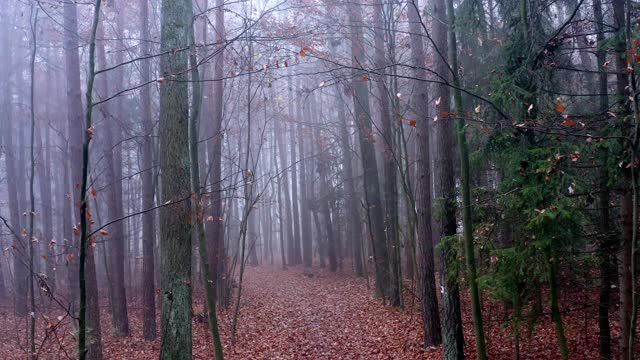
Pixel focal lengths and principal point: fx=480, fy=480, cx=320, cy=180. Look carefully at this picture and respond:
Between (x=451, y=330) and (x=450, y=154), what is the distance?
295 cm

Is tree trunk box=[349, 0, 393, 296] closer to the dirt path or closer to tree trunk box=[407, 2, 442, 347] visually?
the dirt path

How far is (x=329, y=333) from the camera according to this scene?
11547mm

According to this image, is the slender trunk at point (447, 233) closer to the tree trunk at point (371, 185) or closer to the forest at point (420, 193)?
the forest at point (420, 193)

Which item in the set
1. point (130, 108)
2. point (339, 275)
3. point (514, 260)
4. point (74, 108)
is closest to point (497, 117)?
point (514, 260)

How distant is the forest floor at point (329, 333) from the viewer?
928 centimetres

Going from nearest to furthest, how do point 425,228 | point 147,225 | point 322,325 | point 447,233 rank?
point 447,233 < point 425,228 < point 147,225 < point 322,325

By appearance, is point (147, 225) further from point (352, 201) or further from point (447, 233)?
point (352, 201)

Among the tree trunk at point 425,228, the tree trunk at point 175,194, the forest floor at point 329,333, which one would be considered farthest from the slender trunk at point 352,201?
the tree trunk at point 175,194

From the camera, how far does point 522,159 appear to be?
632cm

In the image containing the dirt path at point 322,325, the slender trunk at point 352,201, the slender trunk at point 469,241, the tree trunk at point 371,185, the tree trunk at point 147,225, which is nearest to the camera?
the slender trunk at point 469,241


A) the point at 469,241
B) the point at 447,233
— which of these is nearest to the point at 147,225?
the point at 447,233

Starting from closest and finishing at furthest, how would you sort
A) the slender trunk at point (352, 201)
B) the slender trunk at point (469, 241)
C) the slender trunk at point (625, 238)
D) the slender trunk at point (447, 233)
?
the slender trunk at point (625, 238), the slender trunk at point (469, 241), the slender trunk at point (447, 233), the slender trunk at point (352, 201)

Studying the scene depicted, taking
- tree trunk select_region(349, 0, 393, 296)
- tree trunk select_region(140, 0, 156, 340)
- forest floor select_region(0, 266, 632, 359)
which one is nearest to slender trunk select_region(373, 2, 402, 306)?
tree trunk select_region(349, 0, 393, 296)

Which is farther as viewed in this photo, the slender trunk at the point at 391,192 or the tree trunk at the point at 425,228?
the slender trunk at the point at 391,192
